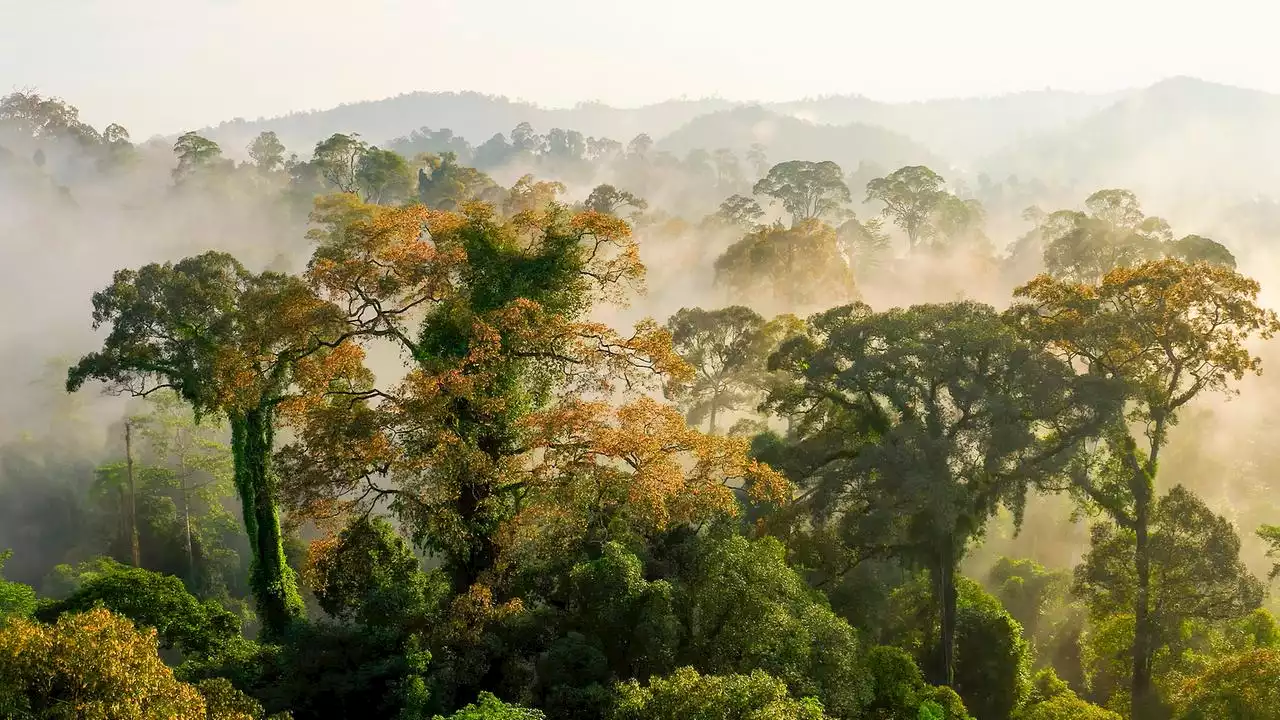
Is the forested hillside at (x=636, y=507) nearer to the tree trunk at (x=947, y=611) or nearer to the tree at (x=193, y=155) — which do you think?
the tree trunk at (x=947, y=611)

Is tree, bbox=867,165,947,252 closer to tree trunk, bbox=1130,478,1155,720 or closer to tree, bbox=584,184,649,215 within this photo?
tree, bbox=584,184,649,215

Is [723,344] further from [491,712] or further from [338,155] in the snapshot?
[338,155]

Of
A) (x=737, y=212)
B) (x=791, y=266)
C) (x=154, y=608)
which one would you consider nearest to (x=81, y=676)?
(x=154, y=608)

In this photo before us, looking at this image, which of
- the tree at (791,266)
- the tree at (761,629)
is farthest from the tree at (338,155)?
the tree at (761,629)

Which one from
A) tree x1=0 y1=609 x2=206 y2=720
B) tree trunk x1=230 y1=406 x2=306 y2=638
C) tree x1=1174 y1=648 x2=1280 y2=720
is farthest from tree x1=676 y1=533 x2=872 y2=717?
tree trunk x1=230 y1=406 x2=306 y2=638

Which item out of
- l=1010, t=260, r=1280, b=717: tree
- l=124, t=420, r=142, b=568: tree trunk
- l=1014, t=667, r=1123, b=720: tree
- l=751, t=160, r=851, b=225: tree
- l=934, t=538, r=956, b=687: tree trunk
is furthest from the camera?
l=751, t=160, r=851, b=225: tree

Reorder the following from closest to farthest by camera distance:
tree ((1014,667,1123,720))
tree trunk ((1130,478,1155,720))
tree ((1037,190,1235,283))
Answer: tree ((1014,667,1123,720)) < tree trunk ((1130,478,1155,720)) < tree ((1037,190,1235,283))
